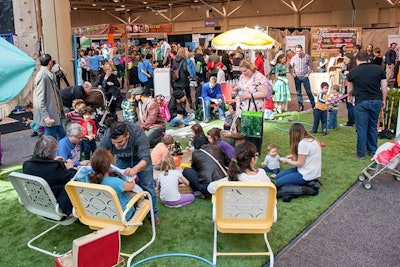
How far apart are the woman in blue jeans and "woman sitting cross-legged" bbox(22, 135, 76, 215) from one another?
2540 mm

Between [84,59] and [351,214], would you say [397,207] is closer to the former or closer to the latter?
[351,214]

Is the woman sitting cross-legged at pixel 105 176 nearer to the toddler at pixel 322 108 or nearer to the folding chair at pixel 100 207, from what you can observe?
the folding chair at pixel 100 207

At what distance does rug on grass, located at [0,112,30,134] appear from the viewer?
939 cm

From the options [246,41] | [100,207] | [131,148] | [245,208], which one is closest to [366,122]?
[246,41]

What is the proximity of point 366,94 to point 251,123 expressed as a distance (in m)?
1.73

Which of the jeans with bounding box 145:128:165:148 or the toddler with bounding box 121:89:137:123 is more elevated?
the toddler with bounding box 121:89:137:123

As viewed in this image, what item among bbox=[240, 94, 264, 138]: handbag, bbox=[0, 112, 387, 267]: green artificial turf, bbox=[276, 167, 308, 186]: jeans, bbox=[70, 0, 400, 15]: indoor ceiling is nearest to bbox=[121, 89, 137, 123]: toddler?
bbox=[240, 94, 264, 138]: handbag

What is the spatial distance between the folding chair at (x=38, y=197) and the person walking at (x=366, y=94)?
14.5 ft

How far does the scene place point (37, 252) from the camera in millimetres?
3855

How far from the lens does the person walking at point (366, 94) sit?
6.05 metres

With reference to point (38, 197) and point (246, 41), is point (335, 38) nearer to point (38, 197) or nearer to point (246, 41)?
point (246, 41)

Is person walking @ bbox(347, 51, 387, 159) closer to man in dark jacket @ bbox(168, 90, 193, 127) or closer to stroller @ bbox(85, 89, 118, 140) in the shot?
man in dark jacket @ bbox(168, 90, 193, 127)

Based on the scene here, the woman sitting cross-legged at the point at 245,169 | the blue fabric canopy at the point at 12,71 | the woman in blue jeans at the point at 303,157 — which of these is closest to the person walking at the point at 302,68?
the woman in blue jeans at the point at 303,157

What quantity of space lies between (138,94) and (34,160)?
340cm
